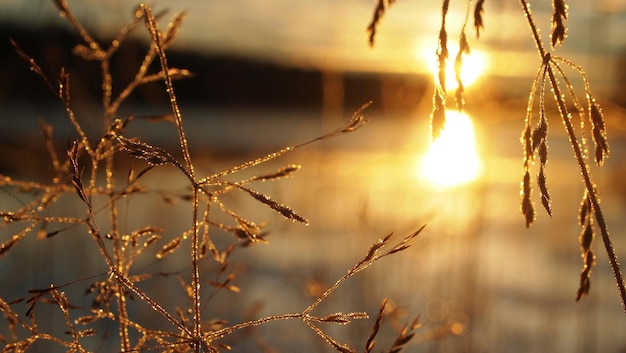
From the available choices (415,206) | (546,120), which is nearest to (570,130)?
(546,120)

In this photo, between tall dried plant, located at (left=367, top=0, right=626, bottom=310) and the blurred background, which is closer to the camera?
tall dried plant, located at (left=367, top=0, right=626, bottom=310)

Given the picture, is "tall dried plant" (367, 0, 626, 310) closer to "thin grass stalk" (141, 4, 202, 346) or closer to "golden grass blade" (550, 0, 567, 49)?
"golden grass blade" (550, 0, 567, 49)

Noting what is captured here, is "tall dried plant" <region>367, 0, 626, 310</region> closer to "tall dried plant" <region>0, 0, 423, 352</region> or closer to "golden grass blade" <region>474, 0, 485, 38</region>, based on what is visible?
"golden grass blade" <region>474, 0, 485, 38</region>

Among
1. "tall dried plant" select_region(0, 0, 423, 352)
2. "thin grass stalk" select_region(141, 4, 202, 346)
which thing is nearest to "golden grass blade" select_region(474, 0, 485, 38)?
"tall dried plant" select_region(0, 0, 423, 352)

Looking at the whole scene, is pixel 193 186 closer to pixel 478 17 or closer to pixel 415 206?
pixel 478 17

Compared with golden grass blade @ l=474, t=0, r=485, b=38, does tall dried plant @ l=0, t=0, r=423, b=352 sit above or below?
below

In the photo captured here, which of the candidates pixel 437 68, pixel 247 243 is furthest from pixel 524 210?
pixel 247 243

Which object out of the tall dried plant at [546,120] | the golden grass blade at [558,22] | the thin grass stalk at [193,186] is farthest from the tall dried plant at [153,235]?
the golden grass blade at [558,22]

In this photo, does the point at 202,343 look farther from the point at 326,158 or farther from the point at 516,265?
the point at 516,265

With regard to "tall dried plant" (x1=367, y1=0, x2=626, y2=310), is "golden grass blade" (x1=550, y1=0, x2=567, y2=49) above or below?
above

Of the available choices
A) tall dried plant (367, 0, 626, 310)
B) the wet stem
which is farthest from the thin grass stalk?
the wet stem

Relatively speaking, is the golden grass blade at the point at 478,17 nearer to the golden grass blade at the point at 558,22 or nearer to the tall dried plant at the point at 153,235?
the golden grass blade at the point at 558,22
